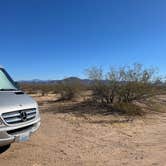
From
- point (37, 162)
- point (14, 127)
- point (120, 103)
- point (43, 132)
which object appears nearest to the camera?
point (14, 127)

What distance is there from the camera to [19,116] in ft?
19.9

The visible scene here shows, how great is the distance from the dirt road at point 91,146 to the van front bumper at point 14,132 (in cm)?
67

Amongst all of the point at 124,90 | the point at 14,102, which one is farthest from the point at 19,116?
the point at 124,90

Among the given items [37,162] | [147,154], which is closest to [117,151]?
[147,154]

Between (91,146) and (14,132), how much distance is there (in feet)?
8.29

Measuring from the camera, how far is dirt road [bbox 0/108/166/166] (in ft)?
Answer: 20.7

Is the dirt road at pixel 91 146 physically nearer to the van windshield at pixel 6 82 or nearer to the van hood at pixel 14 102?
Result: the van hood at pixel 14 102

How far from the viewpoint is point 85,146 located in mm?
7562

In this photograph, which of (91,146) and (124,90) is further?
(124,90)

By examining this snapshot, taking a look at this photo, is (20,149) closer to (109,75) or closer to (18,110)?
(18,110)

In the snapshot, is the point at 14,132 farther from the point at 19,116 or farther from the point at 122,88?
the point at 122,88

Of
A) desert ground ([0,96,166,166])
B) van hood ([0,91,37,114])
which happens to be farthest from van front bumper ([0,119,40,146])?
desert ground ([0,96,166,166])

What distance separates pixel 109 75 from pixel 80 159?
946cm

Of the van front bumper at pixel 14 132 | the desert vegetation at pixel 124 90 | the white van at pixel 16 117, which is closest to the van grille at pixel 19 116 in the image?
the white van at pixel 16 117
